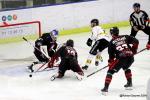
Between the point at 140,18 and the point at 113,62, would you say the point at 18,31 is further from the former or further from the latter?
the point at 113,62

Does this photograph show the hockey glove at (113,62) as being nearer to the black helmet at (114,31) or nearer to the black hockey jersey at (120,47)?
the black hockey jersey at (120,47)

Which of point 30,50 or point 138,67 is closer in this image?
point 138,67

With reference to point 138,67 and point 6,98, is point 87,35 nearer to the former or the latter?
point 138,67

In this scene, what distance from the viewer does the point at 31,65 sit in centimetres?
834

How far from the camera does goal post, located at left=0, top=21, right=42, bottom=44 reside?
10.5 metres

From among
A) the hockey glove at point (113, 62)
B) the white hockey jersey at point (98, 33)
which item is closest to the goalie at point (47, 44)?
the white hockey jersey at point (98, 33)

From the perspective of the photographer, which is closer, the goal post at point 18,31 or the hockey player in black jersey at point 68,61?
the hockey player in black jersey at point 68,61

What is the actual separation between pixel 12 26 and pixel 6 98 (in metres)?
4.16

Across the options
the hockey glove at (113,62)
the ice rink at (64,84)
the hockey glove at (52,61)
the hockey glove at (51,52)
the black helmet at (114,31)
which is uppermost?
the black helmet at (114,31)

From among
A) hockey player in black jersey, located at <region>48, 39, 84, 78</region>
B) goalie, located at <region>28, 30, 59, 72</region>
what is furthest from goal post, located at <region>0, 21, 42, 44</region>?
hockey player in black jersey, located at <region>48, 39, 84, 78</region>

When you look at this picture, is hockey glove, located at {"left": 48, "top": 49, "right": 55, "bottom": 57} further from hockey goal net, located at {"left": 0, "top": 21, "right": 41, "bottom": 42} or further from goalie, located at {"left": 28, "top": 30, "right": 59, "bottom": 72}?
hockey goal net, located at {"left": 0, "top": 21, "right": 41, "bottom": 42}

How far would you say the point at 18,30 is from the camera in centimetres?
1056

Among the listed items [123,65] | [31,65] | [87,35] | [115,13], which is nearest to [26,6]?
[87,35]

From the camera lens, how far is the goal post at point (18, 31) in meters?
10.5
